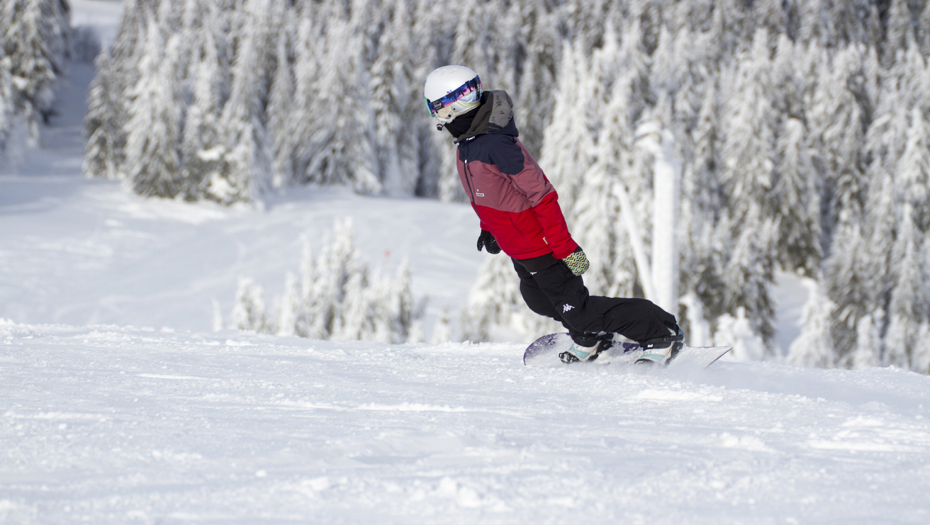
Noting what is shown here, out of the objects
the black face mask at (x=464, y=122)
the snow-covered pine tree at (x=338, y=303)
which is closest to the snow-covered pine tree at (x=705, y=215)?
the snow-covered pine tree at (x=338, y=303)

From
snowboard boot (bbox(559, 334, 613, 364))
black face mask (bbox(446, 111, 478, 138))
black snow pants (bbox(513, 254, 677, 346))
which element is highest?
black face mask (bbox(446, 111, 478, 138))

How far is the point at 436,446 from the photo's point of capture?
1763 millimetres

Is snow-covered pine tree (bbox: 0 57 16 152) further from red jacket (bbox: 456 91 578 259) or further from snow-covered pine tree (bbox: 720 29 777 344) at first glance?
red jacket (bbox: 456 91 578 259)

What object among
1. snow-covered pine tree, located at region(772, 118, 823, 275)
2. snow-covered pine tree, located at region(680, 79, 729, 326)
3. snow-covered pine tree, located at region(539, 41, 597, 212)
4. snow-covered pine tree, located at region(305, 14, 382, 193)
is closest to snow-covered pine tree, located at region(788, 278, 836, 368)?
snow-covered pine tree, located at region(680, 79, 729, 326)

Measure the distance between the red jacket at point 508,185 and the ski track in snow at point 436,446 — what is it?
625mm

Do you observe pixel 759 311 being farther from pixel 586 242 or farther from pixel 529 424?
pixel 529 424

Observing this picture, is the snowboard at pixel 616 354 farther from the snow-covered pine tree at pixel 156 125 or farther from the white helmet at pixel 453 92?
the snow-covered pine tree at pixel 156 125

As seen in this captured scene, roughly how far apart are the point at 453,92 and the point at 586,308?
1.20m

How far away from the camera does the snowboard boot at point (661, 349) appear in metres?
3.23

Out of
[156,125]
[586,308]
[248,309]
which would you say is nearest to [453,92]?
[586,308]

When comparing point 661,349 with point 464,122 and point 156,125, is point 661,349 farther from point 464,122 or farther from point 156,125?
point 156,125

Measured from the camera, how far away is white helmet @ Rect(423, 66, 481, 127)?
307 centimetres

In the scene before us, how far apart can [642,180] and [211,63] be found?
18856 mm

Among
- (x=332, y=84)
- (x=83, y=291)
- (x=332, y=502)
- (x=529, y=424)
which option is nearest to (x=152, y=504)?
(x=332, y=502)
